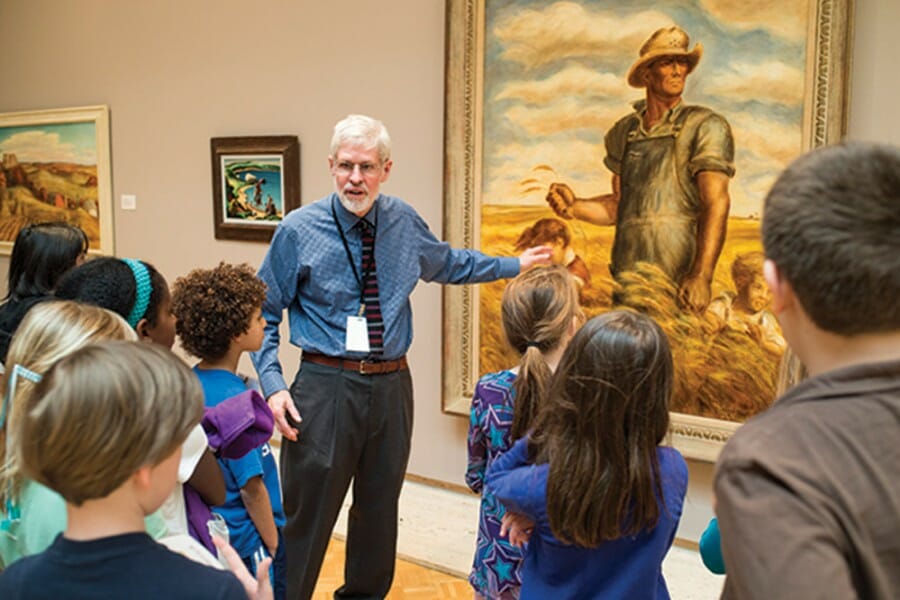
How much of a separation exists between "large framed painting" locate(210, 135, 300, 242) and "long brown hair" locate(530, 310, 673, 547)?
4156 mm

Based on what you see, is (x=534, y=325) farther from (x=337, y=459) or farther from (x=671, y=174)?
(x=671, y=174)

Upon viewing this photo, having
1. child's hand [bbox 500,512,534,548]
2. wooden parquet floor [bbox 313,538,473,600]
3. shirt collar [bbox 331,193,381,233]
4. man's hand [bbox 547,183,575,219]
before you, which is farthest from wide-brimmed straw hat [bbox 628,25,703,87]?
child's hand [bbox 500,512,534,548]

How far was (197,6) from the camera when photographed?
6.20 m

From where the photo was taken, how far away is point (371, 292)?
328cm

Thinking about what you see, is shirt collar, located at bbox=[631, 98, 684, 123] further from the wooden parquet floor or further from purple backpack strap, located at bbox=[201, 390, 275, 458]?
purple backpack strap, located at bbox=[201, 390, 275, 458]

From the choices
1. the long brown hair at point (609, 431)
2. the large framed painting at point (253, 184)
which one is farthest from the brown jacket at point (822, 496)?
the large framed painting at point (253, 184)

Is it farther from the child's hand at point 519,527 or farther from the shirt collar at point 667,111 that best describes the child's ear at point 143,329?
the shirt collar at point 667,111

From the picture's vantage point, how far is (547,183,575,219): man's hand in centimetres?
444

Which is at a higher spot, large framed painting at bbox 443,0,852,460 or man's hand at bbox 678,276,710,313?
large framed painting at bbox 443,0,852,460

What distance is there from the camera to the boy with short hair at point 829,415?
939mm

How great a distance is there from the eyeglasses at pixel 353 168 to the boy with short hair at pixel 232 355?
2.87ft

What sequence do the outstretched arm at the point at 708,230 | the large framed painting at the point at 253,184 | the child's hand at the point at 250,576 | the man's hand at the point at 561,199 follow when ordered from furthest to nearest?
the large framed painting at the point at 253,184 → the man's hand at the point at 561,199 → the outstretched arm at the point at 708,230 → the child's hand at the point at 250,576

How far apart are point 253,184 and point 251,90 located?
0.70 metres

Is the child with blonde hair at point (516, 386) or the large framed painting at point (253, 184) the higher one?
the large framed painting at point (253, 184)
